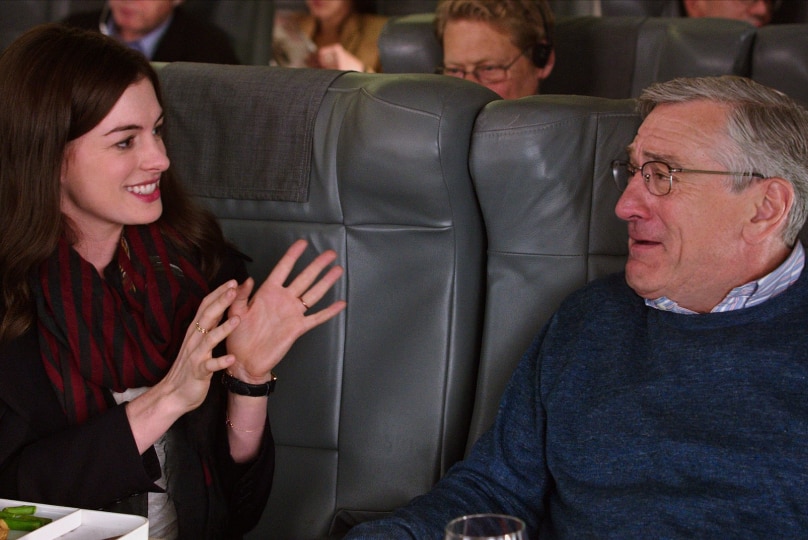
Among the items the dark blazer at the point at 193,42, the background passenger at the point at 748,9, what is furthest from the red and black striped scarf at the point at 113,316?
the background passenger at the point at 748,9

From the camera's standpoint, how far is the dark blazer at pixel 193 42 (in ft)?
11.5

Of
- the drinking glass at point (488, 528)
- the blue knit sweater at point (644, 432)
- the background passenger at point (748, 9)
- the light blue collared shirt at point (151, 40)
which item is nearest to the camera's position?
the drinking glass at point (488, 528)

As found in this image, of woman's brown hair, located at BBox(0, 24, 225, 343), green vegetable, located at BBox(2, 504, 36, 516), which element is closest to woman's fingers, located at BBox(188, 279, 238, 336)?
woman's brown hair, located at BBox(0, 24, 225, 343)

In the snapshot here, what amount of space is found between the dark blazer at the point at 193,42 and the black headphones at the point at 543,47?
3.79 feet

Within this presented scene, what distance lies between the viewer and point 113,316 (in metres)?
1.68

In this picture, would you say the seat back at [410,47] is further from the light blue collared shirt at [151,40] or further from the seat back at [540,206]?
the seat back at [540,206]

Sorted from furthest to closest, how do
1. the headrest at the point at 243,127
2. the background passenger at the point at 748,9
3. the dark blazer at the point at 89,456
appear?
the background passenger at the point at 748,9 → the headrest at the point at 243,127 → the dark blazer at the point at 89,456

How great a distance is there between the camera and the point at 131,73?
1.69 m

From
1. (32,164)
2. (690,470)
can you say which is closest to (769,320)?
(690,470)

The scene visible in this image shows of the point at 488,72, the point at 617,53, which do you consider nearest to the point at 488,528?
the point at 488,72

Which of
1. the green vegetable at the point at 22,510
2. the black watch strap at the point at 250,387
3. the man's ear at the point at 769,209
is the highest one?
the man's ear at the point at 769,209

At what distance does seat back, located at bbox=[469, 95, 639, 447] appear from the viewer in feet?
5.72

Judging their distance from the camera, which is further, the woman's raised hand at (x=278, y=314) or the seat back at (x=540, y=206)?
the seat back at (x=540, y=206)

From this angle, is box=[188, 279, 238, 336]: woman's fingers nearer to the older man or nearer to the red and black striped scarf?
the red and black striped scarf
